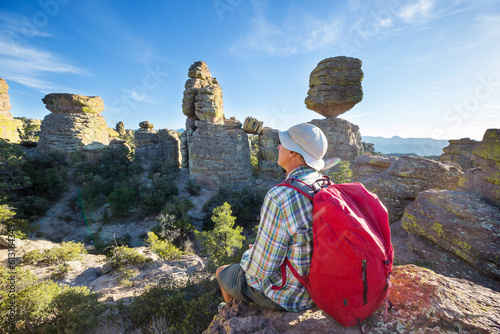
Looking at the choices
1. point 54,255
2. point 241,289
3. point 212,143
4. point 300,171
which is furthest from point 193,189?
point 300,171

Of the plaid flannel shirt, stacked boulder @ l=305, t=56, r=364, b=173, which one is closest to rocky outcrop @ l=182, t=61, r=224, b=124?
stacked boulder @ l=305, t=56, r=364, b=173

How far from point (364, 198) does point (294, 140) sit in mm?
695

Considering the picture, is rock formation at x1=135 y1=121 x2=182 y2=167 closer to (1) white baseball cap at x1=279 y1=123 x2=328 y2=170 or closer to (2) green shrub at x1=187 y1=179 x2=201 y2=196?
(2) green shrub at x1=187 y1=179 x2=201 y2=196

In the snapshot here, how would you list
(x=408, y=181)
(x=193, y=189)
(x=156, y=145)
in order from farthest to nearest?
(x=156, y=145) < (x=193, y=189) < (x=408, y=181)

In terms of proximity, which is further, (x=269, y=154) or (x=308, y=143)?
(x=269, y=154)

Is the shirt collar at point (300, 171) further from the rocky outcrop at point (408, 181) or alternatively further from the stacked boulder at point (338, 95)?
the stacked boulder at point (338, 95)

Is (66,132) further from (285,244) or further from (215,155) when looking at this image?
(285,244)

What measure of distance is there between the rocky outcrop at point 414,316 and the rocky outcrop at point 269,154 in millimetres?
19323

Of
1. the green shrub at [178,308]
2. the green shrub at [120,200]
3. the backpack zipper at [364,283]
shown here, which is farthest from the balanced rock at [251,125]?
the backpack zipper at [364,283]

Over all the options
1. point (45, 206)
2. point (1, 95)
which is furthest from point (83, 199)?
point (1, 95)

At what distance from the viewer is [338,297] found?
1.24m

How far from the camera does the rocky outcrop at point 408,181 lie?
5092mm

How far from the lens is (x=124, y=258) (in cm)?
647

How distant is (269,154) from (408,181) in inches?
639
